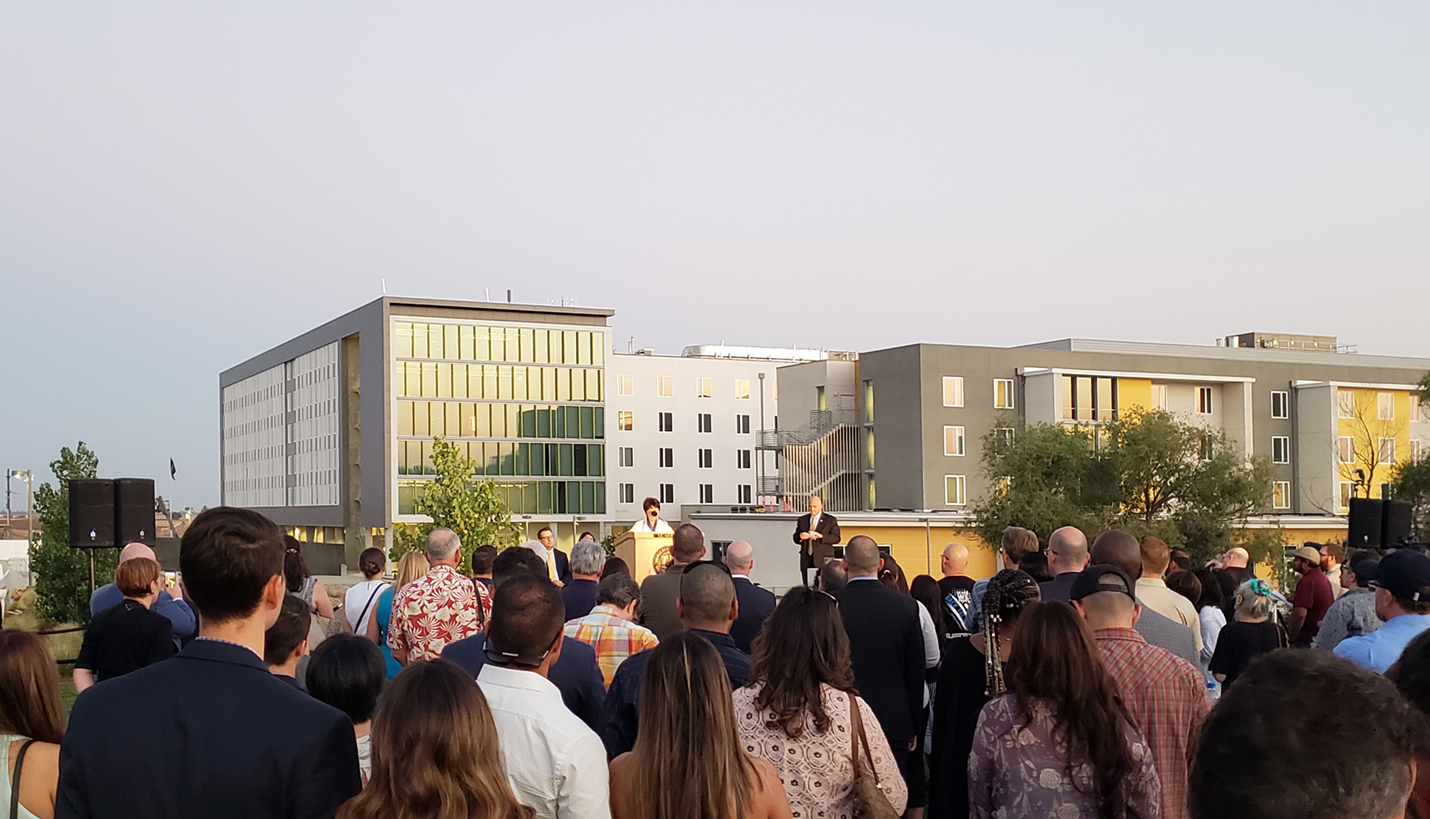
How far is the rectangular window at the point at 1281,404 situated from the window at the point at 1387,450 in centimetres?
503

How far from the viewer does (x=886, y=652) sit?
303 inches

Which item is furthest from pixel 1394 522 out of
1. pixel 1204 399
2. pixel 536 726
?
pixel 1204 399

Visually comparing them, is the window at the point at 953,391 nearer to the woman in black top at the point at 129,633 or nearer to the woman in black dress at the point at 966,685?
the woman in black top at the point at 129,633

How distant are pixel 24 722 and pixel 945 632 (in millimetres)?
6844

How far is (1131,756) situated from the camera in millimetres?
4535

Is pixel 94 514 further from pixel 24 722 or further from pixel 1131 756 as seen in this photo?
pixel 1131 756

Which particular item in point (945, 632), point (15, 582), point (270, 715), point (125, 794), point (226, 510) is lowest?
point (15, 582)

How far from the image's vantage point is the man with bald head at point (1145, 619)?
673cm

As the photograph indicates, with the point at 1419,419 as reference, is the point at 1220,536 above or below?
below

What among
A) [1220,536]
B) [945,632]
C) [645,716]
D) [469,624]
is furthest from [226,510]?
[1220,536]

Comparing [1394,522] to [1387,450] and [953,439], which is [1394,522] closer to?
[953,439]

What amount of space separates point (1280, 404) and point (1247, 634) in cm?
6953

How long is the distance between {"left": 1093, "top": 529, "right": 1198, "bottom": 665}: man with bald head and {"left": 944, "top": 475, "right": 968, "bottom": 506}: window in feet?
200

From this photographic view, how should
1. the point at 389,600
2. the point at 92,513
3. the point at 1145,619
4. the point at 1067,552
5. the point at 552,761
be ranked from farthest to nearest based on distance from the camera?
the point at 92,513
the point at 389,600
the point at 1067,552
the point at 1145,619
the point at 552,761
